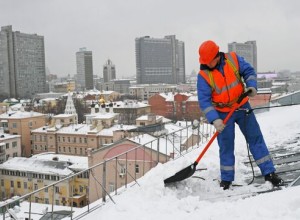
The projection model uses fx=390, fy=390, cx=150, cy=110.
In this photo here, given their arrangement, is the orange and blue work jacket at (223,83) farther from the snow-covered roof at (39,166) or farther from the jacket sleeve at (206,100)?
the snow-covered roof at (39,166)

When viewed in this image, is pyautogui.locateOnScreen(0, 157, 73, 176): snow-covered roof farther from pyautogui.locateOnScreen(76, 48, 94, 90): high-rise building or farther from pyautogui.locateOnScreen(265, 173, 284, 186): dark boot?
pyautogui.locateOnScreen(76, 48, 94, 90): high-rise building

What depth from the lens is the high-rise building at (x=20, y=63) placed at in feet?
308

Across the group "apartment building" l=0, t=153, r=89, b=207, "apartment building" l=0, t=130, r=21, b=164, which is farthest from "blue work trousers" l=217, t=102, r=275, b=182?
"apartment building" l=0, t=130, r=21, b=164

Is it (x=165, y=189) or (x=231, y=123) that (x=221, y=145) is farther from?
(x=165, y=189)

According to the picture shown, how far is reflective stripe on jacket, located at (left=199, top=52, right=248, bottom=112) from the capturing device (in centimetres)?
398

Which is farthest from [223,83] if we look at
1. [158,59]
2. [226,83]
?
[158,59]

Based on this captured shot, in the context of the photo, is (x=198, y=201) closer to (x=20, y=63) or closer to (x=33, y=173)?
(x=33, y=173)

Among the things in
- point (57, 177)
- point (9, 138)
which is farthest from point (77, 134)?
point (57, 177)

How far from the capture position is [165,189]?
421 cm

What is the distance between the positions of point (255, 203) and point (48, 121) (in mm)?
52847

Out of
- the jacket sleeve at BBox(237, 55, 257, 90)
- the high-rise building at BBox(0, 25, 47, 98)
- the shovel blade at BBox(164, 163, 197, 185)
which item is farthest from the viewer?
the high-rise building at BBox(0, 25, 47, 98)

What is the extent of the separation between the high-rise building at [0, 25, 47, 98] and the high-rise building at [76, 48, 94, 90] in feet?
144

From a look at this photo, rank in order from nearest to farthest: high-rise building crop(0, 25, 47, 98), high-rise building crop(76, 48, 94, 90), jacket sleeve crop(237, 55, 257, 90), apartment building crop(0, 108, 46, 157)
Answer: jacket sleeve crop(237, 55, 257, 90)
apartment building crop(0, 108, 46, 157)
high-rise building crop(0, 25, 47, 98)
high-rise building crop(76, 48, 94, 90)

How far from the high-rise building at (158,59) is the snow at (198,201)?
11984 cm
